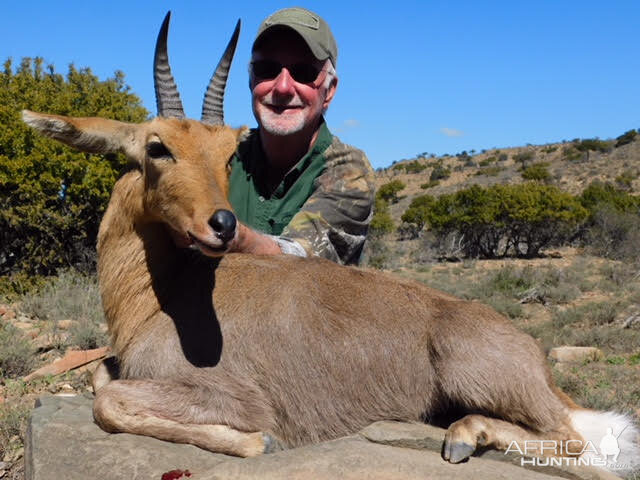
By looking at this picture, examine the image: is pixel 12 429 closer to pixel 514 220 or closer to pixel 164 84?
pixel 164 84

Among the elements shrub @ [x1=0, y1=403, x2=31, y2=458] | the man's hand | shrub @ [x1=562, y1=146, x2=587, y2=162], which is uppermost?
shrub @ [x1=562, y1=146, x2=587, y2=162]

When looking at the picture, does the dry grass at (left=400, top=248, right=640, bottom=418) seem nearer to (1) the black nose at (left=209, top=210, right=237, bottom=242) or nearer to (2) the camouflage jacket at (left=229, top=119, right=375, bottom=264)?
(2) the camouflage jacket at (left=229, top=119, right=375, bottom=264)

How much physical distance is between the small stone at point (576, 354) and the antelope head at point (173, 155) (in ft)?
27.0

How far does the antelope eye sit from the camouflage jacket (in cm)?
199

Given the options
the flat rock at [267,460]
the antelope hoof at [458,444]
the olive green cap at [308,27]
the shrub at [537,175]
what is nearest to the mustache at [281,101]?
the olive green cap at [308,27]

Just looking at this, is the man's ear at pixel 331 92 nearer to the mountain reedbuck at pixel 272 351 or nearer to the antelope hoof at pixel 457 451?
the mountain reedbuck at pixel 272 351

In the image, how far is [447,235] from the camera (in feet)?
106

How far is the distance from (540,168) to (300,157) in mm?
52039

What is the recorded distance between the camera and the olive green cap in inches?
251

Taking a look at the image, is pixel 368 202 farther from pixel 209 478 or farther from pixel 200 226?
pixel 209 478

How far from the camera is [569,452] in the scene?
457 centimetres

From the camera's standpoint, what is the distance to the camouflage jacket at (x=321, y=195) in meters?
6.59

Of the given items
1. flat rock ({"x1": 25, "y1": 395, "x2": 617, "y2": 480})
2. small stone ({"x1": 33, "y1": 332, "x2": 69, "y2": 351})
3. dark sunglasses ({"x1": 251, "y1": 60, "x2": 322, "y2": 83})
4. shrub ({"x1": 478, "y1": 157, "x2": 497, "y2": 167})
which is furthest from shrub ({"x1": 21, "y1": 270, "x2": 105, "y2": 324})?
shrub ({"x1": 478, "y1": 157, "x2": 497, "y2": 167})

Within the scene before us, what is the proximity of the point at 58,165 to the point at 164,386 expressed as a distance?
928cm
